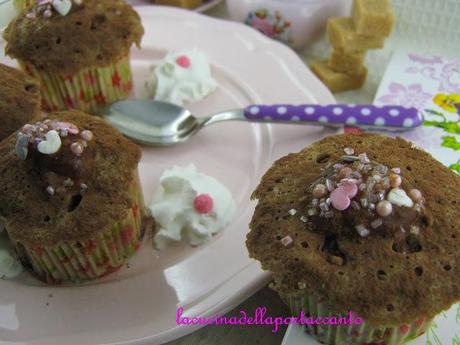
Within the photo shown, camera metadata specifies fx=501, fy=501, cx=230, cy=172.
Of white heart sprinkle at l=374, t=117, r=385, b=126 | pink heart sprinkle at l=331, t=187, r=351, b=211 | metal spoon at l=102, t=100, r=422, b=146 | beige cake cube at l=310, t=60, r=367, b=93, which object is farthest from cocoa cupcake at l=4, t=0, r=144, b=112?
pink heart sprinkle at l=331, t=187, r=351, b=211

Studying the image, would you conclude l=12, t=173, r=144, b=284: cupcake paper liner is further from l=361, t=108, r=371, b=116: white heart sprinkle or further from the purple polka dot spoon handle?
l=361, t=108, r=371, b=116: white heart sprinkle

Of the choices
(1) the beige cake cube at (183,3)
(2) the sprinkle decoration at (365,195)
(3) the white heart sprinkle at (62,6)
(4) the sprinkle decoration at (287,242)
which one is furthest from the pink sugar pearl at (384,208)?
(1) the beige cake cube at (183,3)

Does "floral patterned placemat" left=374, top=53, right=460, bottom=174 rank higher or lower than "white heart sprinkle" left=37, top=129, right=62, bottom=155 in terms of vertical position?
lower

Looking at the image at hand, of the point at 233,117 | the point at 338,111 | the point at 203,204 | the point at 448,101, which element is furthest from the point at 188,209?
the point at 448,101

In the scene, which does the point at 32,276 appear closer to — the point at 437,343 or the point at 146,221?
the point at 146,221

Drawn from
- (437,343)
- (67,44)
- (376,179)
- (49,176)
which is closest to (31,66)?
(67,44)

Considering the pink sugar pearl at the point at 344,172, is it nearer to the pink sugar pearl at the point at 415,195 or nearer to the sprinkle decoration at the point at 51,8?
the pink sugar pearl at the point at 415,195

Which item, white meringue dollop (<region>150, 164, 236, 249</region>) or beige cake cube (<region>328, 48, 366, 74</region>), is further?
beige cake cube (<region>328, 48, 366, 74</region>)
